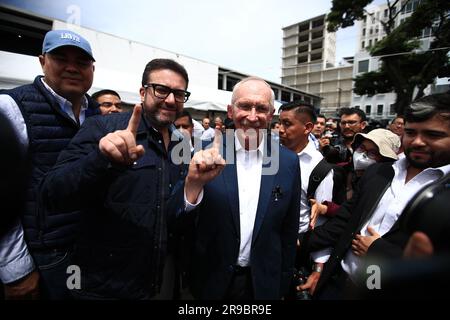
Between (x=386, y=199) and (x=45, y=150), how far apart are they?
6.73ft

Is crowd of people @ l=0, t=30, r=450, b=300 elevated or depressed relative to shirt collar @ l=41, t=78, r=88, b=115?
depressed

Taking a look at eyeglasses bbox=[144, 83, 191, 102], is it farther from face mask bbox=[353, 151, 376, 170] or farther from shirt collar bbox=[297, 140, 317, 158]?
face mask bbox=[353, 151, 376, 170]

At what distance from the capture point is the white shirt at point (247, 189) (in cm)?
143

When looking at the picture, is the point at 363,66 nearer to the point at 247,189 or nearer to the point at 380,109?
the point at 380,109

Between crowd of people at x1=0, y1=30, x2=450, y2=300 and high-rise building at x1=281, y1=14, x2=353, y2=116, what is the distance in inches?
2745

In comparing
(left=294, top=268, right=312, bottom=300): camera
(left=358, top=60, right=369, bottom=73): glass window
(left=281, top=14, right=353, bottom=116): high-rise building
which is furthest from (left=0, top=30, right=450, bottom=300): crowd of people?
(left=281, top=14, right=353, bottom=116): high-rise building

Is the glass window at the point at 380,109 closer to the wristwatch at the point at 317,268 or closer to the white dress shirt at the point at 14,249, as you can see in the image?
the wristwatch at the point at 317,268

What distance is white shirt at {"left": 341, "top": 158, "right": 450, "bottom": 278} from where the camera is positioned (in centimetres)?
133

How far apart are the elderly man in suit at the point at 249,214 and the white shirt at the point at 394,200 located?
0.38m

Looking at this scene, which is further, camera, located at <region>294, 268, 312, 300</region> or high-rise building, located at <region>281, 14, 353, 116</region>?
high-rise building, located at <region>281, 14, 353, 116</region>

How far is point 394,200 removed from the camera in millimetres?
1409
